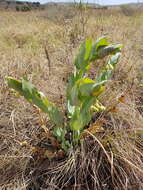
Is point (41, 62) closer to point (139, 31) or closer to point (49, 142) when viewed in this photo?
point (49, 142)

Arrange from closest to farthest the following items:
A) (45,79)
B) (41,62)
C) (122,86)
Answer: (122,86) < (45,79) < (41,62)

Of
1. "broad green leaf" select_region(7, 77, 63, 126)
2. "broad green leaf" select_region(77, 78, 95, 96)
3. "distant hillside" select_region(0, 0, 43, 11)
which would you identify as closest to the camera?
"broad green leaf" select_region(77, 78, 95, 96)

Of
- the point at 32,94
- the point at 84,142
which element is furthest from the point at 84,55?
the point at 84,142

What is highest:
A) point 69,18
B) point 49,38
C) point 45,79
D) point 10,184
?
point 69,18

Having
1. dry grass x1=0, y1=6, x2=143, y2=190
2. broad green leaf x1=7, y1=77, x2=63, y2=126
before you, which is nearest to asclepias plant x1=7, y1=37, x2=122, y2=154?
broad green leaf x1=7, y1=77, x2=63, y2=126

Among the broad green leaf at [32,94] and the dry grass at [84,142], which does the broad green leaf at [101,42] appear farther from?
the dry grass at [84,142]

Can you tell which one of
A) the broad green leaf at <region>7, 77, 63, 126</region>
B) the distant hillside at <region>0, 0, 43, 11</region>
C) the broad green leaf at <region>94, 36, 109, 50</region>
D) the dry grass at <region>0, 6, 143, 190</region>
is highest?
the distant hillside at <region>0, 0, 43, 11</region>

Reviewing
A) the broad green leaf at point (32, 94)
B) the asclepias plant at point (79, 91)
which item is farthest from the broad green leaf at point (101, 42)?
the broad green leaf at point (32, 94)

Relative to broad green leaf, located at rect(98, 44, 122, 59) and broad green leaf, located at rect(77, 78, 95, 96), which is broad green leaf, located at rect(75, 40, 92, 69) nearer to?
broad green leaf, located at rect(98, 44, 122, 59)

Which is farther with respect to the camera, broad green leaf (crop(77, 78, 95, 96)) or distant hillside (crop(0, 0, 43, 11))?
distant hillside (crop(0, 0, 43, 11))

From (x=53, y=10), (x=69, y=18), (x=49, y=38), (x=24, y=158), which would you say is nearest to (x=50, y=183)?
(x=24, y=158)

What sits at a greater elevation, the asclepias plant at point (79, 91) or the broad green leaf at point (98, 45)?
the broad green leaf at point (98, 45)
